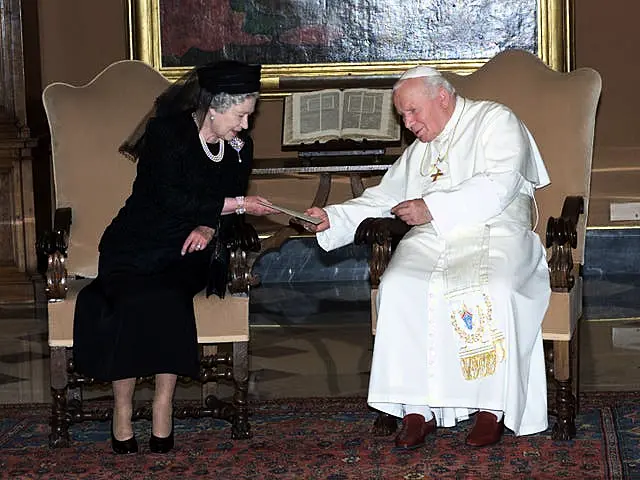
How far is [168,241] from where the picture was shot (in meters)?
5.34

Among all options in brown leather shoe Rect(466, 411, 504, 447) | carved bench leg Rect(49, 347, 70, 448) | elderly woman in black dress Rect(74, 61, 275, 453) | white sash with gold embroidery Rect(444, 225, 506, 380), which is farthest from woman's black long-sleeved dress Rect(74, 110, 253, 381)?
brown leather shoe Rect(466, 411, 504, 447)

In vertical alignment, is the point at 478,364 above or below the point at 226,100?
below

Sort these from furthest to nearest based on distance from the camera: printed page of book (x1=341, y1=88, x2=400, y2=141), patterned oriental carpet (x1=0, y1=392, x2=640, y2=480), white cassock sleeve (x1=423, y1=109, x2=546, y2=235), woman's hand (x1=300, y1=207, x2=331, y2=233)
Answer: printed page of book (x1=341, y1=88, x2=400, y2=141), woman's hand (x1=300, y1=207, x2=331, y2=233), white cassock sleeve (x1=423, y1=109, x2=546, y2=235), patterned oriental carpet (x1=0, y1=392, x2=640, y2=480)

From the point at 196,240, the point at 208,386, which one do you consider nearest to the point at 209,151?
the point at 196,240

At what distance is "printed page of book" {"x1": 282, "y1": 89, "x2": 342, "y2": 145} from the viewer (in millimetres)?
7305

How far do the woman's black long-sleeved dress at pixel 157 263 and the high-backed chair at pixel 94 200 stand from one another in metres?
0.18

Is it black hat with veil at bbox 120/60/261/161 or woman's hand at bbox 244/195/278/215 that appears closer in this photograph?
black hat with veil at bbox 120/60/261/161

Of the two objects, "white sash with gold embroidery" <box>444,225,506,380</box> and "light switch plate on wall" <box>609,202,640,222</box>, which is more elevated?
"light switch plate on wall" <box>609,202,640,222</box>

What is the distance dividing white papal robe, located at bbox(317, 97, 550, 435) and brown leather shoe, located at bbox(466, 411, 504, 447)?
0.07 meters

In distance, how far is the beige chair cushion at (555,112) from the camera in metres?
5.77

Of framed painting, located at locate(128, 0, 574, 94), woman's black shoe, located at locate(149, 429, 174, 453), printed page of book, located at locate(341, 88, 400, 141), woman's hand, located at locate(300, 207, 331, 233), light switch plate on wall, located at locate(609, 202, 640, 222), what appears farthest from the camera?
light switch plate on wall, located at locate(609, 202, 640, 222)

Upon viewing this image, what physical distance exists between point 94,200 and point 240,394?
1.19 metres

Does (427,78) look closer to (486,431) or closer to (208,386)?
(486,431)

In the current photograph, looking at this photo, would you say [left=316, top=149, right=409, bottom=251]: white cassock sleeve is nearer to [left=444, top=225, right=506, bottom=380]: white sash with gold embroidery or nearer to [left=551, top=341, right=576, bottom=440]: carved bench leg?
[left=444, top=225, right=506, bottom=380]: white sash with gold embroidery
